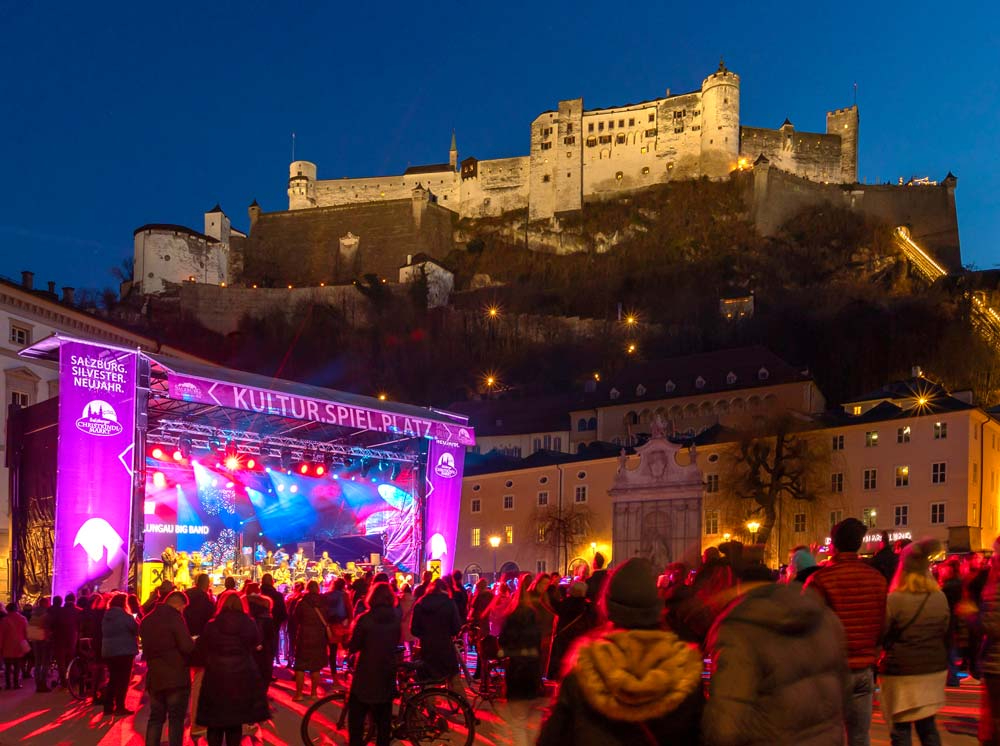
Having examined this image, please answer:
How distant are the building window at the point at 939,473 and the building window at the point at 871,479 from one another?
2.24m

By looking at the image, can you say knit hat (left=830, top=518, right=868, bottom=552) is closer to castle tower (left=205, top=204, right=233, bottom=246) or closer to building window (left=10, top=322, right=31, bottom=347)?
building window (left=10, top=322, right=31, bottom=347)

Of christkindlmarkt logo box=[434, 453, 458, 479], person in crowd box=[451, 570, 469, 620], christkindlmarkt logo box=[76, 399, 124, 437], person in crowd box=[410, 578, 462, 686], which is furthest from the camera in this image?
christkindlmarkt logo box=[434, 453, 458, 479]

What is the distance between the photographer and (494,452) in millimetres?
55438

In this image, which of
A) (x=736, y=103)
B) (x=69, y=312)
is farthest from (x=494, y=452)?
(x=736, y=103)

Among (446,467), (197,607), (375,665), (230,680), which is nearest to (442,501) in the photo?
(446,467)

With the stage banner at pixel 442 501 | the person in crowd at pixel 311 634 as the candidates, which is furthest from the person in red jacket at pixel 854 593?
the stage banner at pixel 442 501

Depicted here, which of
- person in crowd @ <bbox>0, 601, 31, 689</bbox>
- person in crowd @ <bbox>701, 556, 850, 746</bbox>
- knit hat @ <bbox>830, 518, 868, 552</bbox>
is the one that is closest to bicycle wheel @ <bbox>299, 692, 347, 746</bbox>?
knit hat @ <bbox>830, 518, 868, 552</bbox>

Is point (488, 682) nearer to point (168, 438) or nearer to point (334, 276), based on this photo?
point (168, 438)

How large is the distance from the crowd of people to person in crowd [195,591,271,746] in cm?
1

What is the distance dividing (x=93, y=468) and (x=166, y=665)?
1080cm

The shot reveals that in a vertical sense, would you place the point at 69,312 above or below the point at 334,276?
below

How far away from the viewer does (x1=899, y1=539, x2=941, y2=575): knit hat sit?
20.9 ft

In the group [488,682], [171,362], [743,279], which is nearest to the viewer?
[488,682]

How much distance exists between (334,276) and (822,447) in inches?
2304
